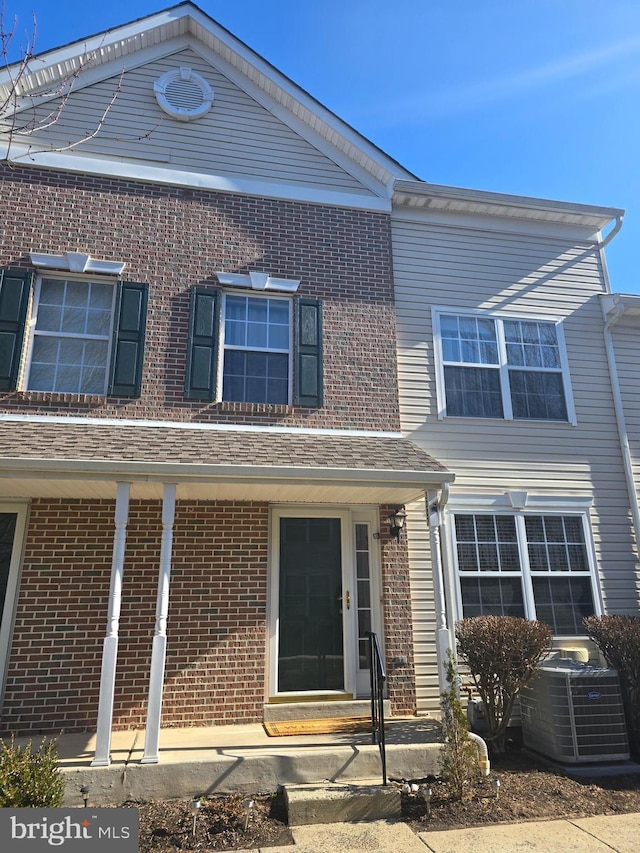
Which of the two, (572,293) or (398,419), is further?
(572,293)

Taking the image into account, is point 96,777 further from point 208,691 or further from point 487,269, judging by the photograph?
point 487,269

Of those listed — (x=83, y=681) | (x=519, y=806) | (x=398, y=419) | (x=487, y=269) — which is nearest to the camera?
(x=519, y=806)

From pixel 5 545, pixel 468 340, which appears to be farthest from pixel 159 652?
pixel 468 340

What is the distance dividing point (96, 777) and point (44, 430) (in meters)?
3.50

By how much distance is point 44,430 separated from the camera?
6.55 metres

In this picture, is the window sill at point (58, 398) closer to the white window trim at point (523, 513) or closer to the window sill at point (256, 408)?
the window sill at point (256, 408)

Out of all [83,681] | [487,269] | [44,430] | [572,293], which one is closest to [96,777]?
[83,681]

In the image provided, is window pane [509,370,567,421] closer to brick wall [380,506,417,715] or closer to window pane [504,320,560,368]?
window pane [504,320,560,368]

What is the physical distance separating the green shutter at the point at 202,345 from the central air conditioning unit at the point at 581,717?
5.09 metres

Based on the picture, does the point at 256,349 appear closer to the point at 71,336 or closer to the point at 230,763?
the point at 71,336

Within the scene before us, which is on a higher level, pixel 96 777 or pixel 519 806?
pixel 96 777

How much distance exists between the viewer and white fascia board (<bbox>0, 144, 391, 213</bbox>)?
7688 mm

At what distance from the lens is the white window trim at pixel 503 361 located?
27.3 ft

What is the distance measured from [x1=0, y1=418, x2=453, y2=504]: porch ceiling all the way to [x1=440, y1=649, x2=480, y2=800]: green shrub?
2.17 m
